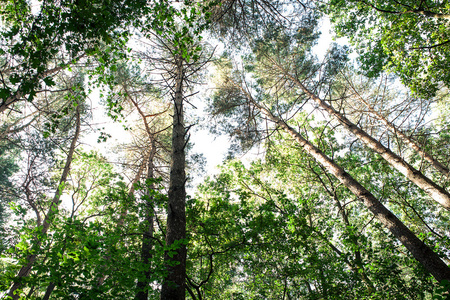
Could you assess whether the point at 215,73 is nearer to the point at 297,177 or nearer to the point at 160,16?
the point at 297,177

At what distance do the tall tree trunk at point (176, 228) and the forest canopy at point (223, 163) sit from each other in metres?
0.03

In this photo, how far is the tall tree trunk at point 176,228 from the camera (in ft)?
9.58

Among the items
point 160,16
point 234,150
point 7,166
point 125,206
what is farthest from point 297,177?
point 7,166

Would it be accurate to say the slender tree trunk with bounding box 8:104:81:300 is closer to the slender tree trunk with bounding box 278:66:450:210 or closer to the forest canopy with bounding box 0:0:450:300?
the forest canopy with bounding box 0:0:450:300

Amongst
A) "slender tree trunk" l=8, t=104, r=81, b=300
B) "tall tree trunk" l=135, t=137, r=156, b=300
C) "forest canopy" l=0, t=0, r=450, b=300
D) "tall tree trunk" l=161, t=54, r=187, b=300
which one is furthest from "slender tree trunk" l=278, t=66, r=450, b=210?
"slender tree trunk" l=8, t=104, r=81, b=300

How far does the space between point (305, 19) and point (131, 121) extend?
9844 millimetres

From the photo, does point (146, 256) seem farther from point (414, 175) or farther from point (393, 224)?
point (414, 175)

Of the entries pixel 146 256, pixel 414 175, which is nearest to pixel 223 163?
pixel 146 256

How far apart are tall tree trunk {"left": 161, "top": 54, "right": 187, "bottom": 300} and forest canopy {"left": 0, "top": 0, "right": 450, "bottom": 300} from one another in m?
0.03

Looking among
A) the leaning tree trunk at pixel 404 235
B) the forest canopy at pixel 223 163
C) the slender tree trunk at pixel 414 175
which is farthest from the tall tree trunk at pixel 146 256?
the slender tree trunk at pixel 414 175

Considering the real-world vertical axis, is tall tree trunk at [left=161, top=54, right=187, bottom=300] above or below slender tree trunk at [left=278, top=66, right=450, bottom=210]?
below

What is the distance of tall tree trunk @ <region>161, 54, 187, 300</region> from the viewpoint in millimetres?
2919

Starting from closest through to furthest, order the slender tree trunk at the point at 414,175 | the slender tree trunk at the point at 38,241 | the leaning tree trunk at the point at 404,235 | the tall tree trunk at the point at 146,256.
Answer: the slender tree trunk at the point at 38,241 → the tall tree trunk at the point at 146,256 → the leaning tree trunk at the point at 404,235 → the slender tree trunk at the point at 414,175

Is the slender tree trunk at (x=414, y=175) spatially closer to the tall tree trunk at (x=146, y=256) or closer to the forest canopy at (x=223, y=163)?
the forest canopy at (x=223, y=163)
